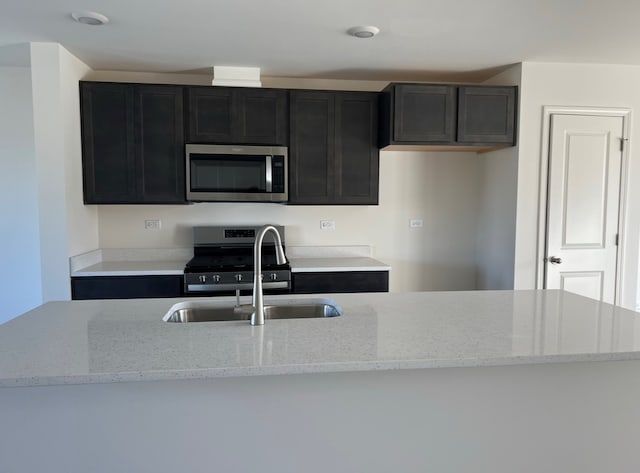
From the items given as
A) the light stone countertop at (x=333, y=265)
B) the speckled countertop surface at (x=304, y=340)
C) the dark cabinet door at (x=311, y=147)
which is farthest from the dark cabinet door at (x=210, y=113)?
the speckled countertop surface at (x=304, y=340)

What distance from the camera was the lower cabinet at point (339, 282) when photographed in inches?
125

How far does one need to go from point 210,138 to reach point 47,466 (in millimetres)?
2434

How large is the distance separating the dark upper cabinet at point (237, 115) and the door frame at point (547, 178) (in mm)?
2037

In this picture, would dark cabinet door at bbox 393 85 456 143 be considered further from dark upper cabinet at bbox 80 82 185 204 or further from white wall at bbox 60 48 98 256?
white wall at bbox 60 48 98 256

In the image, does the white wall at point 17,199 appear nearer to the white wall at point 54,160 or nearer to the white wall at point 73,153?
the white wall at point 73,153

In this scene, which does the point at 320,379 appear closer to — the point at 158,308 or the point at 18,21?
the point at 158,308

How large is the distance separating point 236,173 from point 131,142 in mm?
820

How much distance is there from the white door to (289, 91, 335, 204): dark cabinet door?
1736 mm

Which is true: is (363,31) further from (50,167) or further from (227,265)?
(50,167)

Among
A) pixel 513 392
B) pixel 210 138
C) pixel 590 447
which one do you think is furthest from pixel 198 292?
pixel 590 447

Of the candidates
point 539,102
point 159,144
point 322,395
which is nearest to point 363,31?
point 539,102

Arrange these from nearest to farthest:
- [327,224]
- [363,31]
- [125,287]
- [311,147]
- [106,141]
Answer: [363,31] < [125,287] < [106,141] < [311,147] < [327,224]

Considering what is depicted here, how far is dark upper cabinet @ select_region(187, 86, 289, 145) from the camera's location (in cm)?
319

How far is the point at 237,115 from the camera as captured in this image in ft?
10.6
